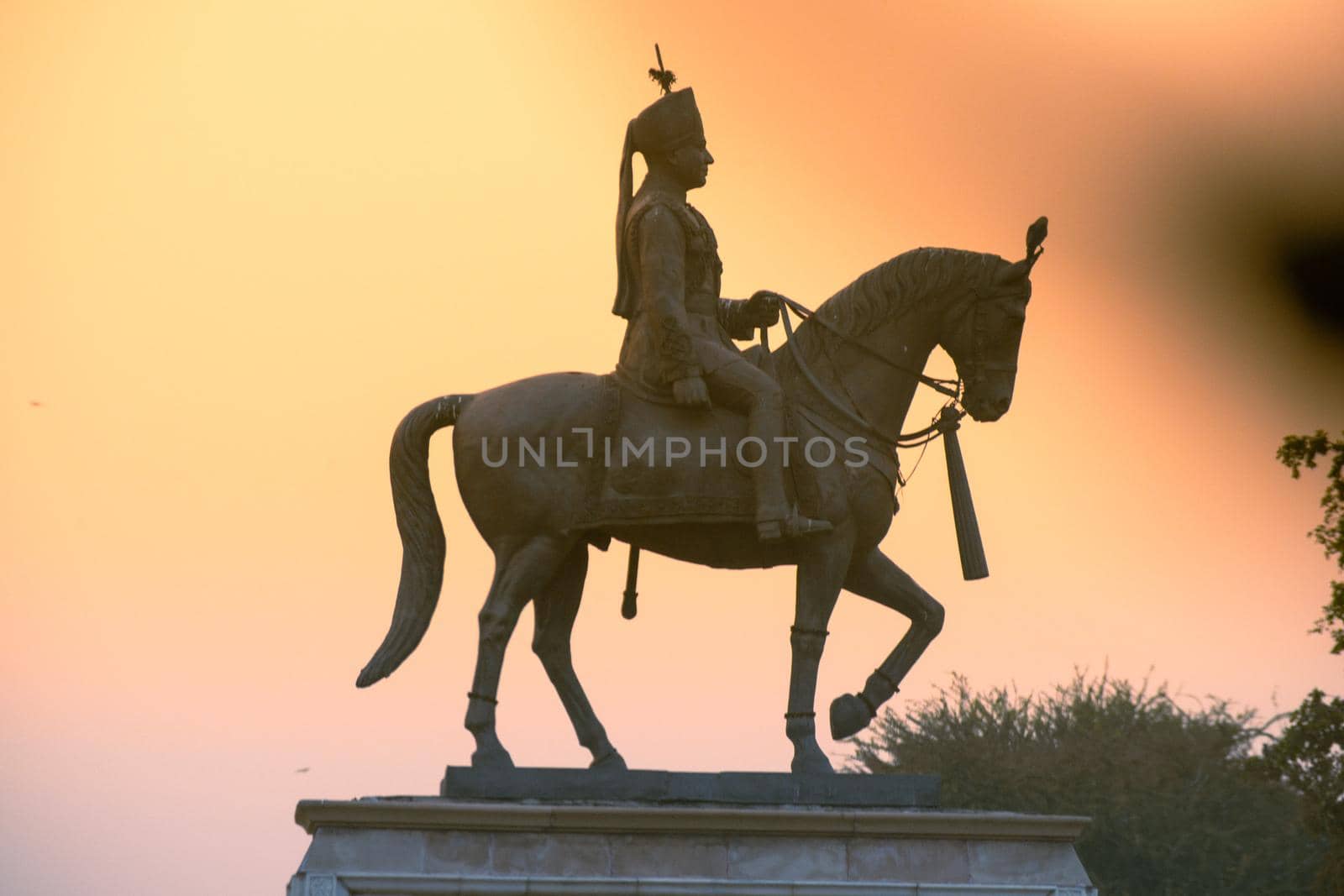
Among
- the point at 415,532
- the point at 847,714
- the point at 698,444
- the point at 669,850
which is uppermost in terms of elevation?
the point at 698,444

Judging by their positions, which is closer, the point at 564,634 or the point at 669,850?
the point at 669,850

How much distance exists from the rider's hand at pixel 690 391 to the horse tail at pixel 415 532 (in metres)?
1.32

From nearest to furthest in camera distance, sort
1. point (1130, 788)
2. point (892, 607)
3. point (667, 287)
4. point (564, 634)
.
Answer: point (667, 287)
point (564, 634)
point (892, 607)
point (1130, 788)

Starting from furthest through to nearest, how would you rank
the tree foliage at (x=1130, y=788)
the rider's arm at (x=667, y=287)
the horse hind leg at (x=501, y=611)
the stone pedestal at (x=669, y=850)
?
1. the tree foliage at (x=1130, y=788)
2. the rider's arm at (x=667, y=287)
3. the horse hind leg at (x=501, y=611)
4. the stone pedestal at (x=669, y=850)

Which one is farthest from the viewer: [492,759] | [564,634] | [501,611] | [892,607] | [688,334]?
[892,607]

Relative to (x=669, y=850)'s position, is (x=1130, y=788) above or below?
above

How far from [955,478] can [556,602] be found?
254 centimetres

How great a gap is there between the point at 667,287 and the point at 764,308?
3.16 ft

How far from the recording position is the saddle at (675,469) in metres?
12.5

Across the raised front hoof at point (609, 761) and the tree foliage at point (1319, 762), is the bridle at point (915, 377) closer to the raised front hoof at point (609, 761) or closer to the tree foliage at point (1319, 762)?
the raised front hoof at point (609, 761)

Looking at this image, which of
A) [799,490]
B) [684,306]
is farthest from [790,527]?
[684,306]

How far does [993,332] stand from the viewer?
509 inches

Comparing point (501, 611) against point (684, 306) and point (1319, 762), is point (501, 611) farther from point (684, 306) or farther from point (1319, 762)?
point (1319, 762)

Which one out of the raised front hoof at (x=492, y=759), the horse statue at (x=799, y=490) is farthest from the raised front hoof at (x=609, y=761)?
the raised front hoof at (x=492, y=759)
